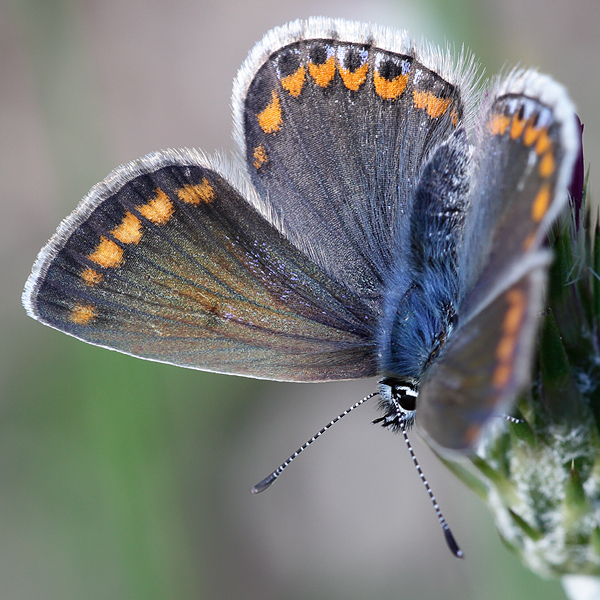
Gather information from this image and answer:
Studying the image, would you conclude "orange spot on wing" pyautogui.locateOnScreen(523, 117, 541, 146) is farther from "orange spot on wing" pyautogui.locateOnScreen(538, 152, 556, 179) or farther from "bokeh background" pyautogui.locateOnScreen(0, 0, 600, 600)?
"bokeh background" pyautogui.locateOnScreen(0, 0, 600, 600)

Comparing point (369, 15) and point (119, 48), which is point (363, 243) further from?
point (119, 48)

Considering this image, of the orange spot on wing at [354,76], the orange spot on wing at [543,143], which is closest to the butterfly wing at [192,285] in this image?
the orange spot on wing at [354,76]

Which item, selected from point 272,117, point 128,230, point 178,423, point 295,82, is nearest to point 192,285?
point 128,230

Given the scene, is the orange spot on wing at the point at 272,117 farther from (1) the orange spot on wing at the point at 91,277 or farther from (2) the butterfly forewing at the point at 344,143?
(1) the orange spot on wing at the point at 91,277

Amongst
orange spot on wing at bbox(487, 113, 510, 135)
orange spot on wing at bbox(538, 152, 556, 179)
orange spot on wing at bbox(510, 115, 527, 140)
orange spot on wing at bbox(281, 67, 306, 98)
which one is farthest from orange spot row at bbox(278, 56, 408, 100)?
orange spot on wing at bbox(538, 152, 556, 179)

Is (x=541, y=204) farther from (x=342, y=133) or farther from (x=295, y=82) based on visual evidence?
(x=295, y=82)

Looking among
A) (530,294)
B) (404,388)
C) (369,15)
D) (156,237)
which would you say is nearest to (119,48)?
(369,15)

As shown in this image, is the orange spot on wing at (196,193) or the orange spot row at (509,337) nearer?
the orange spot row at (509,337)
